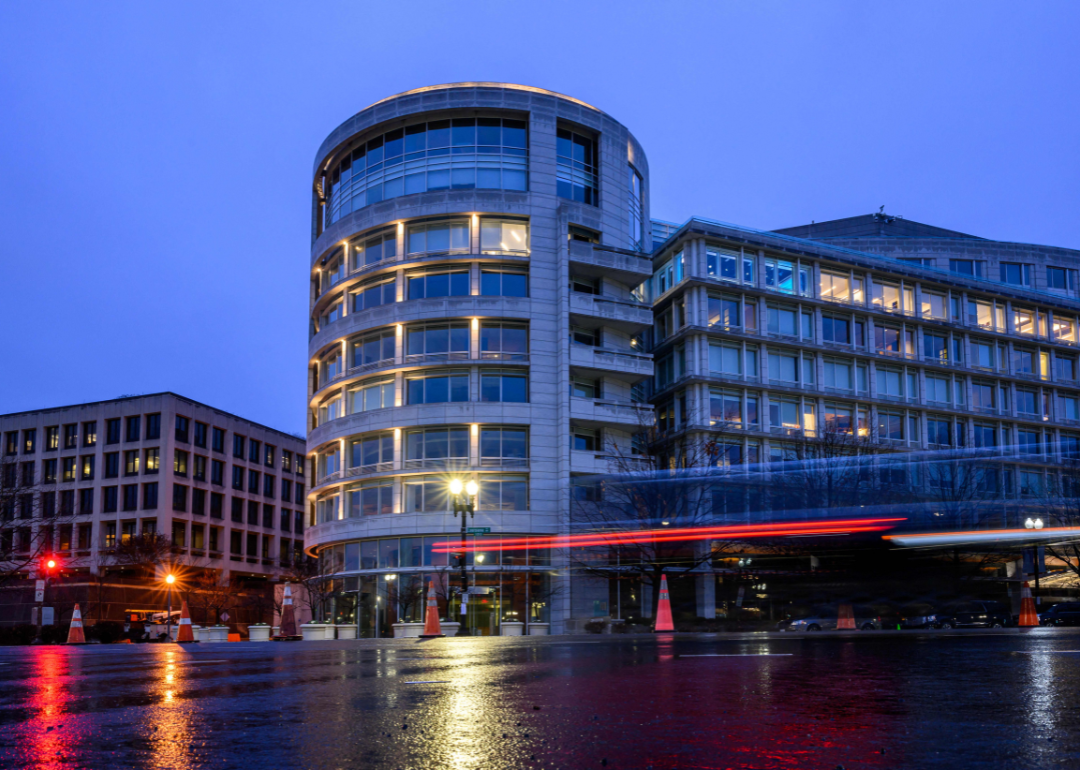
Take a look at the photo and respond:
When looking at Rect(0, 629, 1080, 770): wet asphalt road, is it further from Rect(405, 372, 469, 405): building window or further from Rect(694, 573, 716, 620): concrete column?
Rect(405, 372, 469, 405): building window

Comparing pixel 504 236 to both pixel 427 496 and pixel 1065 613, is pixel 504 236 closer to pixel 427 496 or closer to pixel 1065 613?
pixel 427 496

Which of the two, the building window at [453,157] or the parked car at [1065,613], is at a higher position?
the building window at [453,157]

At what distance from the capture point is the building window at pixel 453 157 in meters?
62.8

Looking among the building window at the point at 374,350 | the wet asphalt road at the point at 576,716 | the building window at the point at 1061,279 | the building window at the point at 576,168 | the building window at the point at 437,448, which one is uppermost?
the building window at the point at 576,168

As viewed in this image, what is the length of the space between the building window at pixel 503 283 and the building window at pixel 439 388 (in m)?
5.32

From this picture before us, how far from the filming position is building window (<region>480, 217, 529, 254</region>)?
62.2 meters

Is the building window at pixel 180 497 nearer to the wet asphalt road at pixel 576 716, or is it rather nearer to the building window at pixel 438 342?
the building window at pixel 438 342

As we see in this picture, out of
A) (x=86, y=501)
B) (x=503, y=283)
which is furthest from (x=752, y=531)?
(x=86, y=501)

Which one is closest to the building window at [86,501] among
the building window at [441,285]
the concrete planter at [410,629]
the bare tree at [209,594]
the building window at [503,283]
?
the bare tree at [209,594]

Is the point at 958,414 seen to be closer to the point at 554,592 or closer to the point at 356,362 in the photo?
the point at 554,592

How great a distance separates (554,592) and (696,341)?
18.5m

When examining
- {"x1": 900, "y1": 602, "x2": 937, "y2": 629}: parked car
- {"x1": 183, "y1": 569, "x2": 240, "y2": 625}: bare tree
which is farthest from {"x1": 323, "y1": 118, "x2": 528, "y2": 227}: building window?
{"x1": 900, "y1": 602, "x2": 937, "y2": 629}: parked car

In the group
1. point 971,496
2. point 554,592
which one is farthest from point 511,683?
point 554,592

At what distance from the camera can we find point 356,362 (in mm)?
64625
